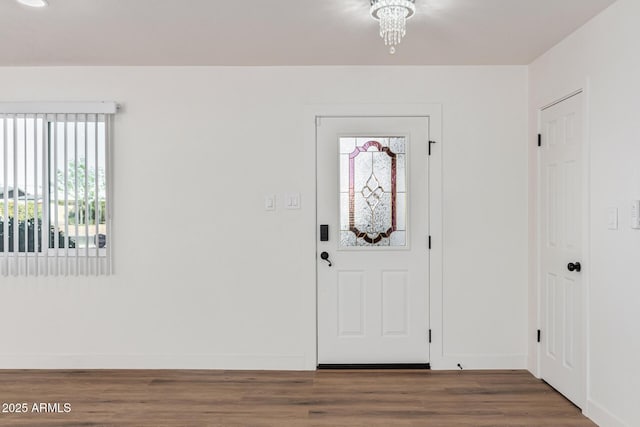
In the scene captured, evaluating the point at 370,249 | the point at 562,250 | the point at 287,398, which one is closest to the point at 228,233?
the point at 370,249

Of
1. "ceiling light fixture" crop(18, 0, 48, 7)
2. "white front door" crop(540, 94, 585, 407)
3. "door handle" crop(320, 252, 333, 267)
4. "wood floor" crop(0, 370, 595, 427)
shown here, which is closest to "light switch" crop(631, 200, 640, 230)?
"white front door" crop(540, 94, 585, 407)

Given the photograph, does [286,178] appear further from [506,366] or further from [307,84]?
[506,366]

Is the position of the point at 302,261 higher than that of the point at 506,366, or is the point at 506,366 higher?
the point at 302,261

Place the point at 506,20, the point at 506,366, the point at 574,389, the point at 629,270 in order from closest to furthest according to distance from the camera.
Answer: the point at 629,270, the point at 506,20, the point at 574,389, the point at 506,366

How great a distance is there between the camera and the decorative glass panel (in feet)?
12.0

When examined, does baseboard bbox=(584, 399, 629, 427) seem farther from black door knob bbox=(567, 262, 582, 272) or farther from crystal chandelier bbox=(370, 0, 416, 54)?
crystal chandelier bbox=(370, 0, 416, 54)

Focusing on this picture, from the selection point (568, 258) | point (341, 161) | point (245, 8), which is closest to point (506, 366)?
point (568, 258)

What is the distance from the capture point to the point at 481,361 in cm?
364

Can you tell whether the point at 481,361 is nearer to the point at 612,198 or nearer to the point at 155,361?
the point at 612,198

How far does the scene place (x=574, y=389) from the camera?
2.99 meters

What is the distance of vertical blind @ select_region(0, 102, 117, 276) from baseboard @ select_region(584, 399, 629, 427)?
344 cm

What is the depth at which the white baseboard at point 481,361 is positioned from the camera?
364 cm

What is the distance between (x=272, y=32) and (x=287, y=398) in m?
2.37

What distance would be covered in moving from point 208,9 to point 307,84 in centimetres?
119
